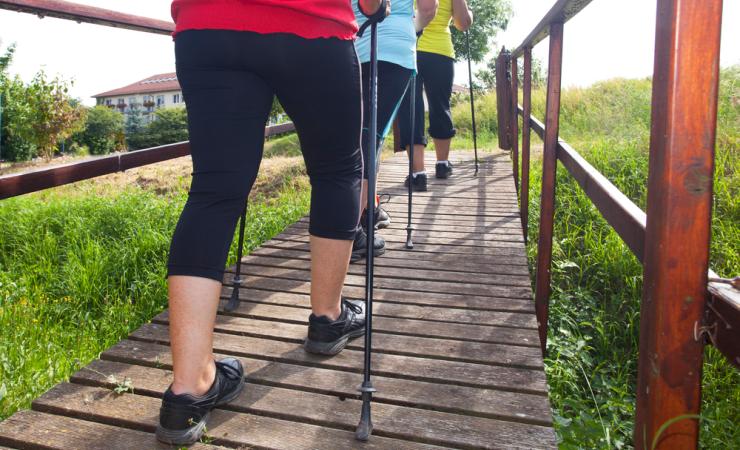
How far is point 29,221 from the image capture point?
14.9 feet

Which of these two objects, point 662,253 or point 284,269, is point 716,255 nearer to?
point 284,269

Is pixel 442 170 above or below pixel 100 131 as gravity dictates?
below

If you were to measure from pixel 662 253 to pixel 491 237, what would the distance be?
262 centimetres

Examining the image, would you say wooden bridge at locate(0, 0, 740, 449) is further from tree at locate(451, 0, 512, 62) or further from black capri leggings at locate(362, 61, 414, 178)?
tree at locate(451, 0, 512, 62)

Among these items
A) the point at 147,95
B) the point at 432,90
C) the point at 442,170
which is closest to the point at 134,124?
the point at 147,95

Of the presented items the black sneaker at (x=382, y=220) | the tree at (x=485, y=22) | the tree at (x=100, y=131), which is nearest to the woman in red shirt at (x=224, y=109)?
the black sneaker at (x=382, y=220)

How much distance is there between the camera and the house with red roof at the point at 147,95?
6881 centimetres

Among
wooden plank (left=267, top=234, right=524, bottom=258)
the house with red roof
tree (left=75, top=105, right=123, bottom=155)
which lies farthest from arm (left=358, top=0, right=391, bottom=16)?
the house with red roof

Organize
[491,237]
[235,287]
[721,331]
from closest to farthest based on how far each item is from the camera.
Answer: [721,331] < [235,287] < [491,237]

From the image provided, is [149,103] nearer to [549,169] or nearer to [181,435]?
[549,169]

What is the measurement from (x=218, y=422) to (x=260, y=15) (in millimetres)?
1053

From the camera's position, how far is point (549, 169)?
8.43 ft

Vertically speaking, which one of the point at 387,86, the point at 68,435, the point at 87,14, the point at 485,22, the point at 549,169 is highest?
the point at 485,22

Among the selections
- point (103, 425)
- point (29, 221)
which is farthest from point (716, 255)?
point (29, 221)
